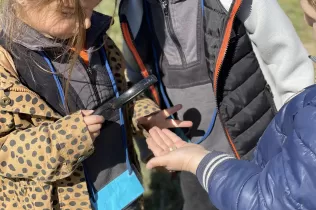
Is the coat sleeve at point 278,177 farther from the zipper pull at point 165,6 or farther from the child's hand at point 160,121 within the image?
the zipper pull at point 165,6

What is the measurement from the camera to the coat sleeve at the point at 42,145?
1.31 meters

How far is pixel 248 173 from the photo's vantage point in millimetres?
1201

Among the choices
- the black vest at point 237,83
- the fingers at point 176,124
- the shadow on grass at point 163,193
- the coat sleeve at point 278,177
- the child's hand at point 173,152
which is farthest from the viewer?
the shadow on grass at point 163,193

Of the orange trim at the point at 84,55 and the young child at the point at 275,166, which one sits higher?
the orange trim at the point at 84,55

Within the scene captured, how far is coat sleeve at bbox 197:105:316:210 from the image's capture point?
1.04 m

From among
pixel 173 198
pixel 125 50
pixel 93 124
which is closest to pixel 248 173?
pixel 93 124

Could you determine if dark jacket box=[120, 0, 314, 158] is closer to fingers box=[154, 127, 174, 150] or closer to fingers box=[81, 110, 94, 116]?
fingers box=[154, 127, 174, 150]

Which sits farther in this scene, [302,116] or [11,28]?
[11,28]

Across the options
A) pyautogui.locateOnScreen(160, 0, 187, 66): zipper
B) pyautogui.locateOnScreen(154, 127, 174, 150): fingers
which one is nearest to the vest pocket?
pyautogui.locateOnScreen(160, 0, 187, 66): zipper

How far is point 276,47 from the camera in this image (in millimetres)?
1480

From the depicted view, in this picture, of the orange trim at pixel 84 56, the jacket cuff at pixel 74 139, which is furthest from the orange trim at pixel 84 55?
the jacket cuff at pixel 74 139

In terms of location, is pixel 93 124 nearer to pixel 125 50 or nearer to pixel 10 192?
pixel 10 192

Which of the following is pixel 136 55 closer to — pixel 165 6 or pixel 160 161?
pixel 165 6

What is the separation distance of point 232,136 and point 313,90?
58cm
